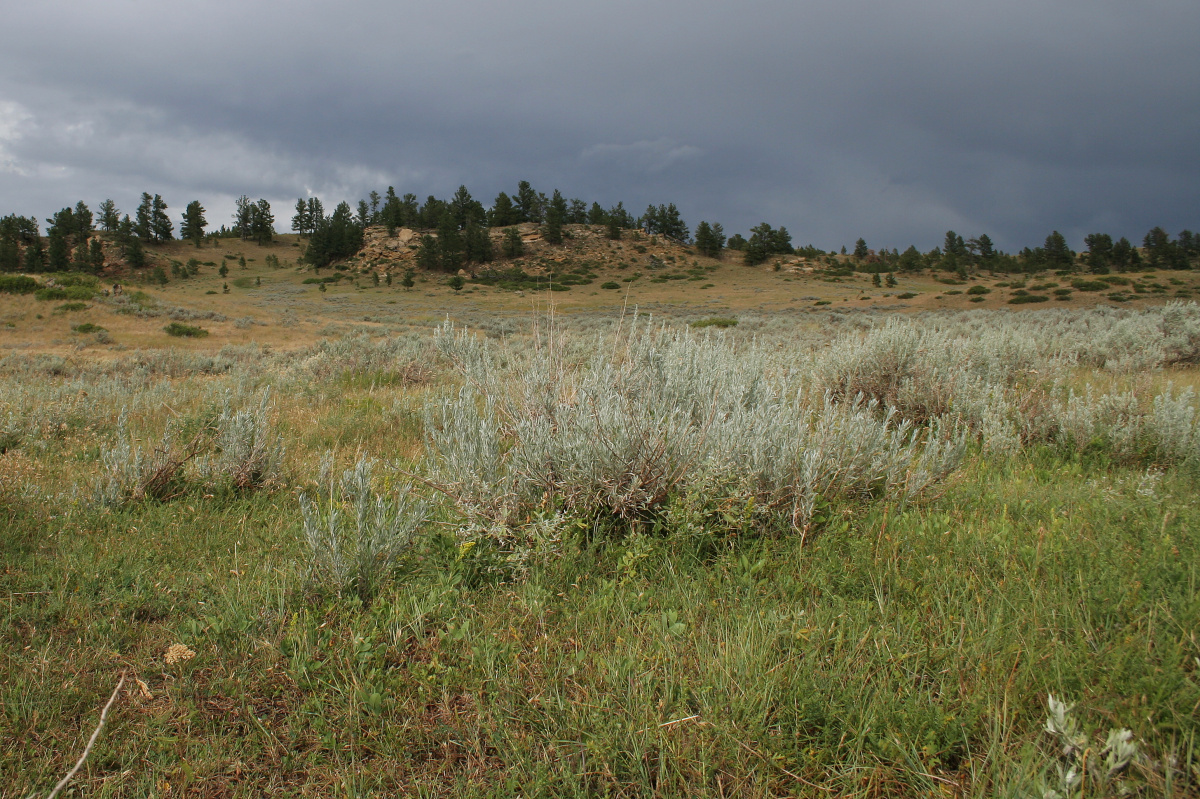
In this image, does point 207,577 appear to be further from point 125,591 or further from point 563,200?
point 563,200

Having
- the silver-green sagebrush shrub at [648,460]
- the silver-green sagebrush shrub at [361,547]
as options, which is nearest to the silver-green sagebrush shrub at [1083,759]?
the silver-green sagebrush shrub at [648,460]

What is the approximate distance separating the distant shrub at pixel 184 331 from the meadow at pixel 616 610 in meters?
18.6

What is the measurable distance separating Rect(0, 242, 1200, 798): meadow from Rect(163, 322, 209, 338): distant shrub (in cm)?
1856

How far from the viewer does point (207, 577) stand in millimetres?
2564

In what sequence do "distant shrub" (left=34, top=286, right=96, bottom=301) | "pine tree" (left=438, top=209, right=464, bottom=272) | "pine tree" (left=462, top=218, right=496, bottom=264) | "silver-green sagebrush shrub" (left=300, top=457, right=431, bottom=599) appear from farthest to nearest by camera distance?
"pine tree" (left=462, top=218, right=496, bottom=264)
"pine tree" (left=438, top=209, right=464, bottom=272)
"distant shrub" (left=34, top=286, right=96, bottom=301)
"silver-green sagebrush shrub" (left=300, top=457, right=431, bottom=599)

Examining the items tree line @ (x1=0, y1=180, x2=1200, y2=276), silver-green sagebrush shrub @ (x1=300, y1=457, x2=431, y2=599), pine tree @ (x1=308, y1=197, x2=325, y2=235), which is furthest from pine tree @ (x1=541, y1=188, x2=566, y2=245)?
silver-green sagebrush shrub @ (x1=300, y1=457, x2=431, y2=599)

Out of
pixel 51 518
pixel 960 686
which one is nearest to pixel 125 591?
pixel 51 518

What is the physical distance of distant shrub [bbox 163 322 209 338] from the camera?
64.5ft

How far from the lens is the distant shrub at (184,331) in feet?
64.5

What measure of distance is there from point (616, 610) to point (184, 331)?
2328 cm

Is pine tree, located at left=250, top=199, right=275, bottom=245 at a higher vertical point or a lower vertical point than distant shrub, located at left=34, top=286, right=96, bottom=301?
higher

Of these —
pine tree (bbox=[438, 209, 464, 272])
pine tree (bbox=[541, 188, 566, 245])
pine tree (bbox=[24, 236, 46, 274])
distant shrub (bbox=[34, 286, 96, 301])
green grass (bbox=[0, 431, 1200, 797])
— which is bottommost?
green grass (bbox=[0, 431, 1200, 797])

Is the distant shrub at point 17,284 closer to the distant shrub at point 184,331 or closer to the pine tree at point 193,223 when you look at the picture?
the distant shrub at point 184,331

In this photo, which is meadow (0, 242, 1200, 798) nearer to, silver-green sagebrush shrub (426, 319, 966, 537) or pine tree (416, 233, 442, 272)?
silver-green sagebrush shrub (426, 319, 966, 537)
